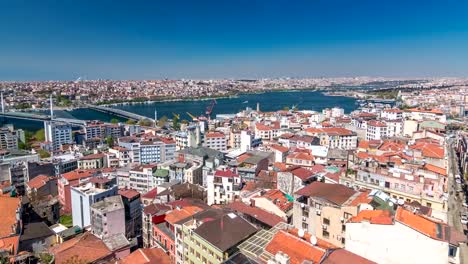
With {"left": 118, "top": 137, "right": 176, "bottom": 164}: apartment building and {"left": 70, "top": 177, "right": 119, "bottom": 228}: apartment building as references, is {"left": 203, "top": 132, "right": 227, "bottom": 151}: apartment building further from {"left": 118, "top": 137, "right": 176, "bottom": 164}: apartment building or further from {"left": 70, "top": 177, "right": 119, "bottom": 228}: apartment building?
{"left": 70, "top": 177, "right": 119, "bottom": 228}: apartment building

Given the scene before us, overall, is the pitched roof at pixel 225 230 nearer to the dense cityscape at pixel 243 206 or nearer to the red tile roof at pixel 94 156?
the dense cityscape at pixel 243 206

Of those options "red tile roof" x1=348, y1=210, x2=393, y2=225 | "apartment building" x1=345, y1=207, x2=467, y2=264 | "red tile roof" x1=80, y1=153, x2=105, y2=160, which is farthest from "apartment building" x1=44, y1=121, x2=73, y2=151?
"apartment building" x1=345, y1=207, x2=467, y2=264

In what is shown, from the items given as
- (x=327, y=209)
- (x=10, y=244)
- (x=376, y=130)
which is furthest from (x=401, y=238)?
(x=376, y=130)

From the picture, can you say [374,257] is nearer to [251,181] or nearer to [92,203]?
[251,181]

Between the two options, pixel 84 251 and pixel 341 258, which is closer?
pixel 341 258

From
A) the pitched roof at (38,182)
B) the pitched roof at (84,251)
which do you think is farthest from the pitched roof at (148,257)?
the pitched roof at (38,182)

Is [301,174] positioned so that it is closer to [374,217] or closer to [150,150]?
[374,217]
